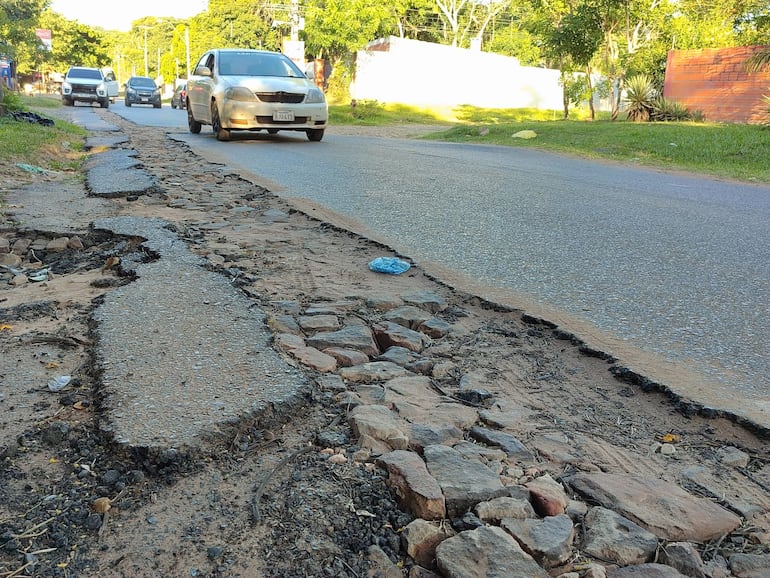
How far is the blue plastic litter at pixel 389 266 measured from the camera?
3.58m

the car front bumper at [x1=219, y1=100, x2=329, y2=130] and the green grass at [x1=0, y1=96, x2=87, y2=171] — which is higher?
the car front bumper at [x1=219, y1=100, x2=329, y2=130]

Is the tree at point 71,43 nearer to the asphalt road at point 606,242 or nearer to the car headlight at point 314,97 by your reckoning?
the car headlight at point 314,97

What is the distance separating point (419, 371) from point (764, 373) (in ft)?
3.82

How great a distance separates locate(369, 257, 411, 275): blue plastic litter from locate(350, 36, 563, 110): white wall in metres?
30.6

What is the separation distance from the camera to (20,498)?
5.13ft

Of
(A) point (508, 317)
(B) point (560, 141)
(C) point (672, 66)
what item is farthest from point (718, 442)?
(C) point (672, 66)

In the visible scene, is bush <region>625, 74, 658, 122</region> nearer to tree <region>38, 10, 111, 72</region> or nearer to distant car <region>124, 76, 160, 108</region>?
distant car <region>124, 76, 160, 108</region>

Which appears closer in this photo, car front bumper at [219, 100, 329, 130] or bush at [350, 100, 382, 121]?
car front bumper at [219, 100, 329, 130]

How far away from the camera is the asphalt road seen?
8.68ft

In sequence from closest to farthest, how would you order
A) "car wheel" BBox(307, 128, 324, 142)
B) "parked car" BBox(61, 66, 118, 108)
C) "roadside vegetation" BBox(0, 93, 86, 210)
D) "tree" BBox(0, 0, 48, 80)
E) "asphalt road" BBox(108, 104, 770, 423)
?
1. "asphalt road" BBox(108, 104, 770, 423)
2. "roadside vegetation" BBox(0, 93, 86, 210)
3. "car wheel" BBox(307, 128, 324, 142)
4. "tree" BBox(0, 0, 48, 80)
5. "parked car" BBox(61, 66, 118, 108)

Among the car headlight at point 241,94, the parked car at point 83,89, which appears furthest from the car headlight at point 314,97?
the parked car at point 83,89

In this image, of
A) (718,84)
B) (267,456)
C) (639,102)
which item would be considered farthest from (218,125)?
(718,84)

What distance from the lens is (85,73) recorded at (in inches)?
1079

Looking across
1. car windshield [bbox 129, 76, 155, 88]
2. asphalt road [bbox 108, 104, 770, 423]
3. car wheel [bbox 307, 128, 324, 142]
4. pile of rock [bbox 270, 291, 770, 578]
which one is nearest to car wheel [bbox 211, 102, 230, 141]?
car wheel [bbox 307, 128, 324, 142]
